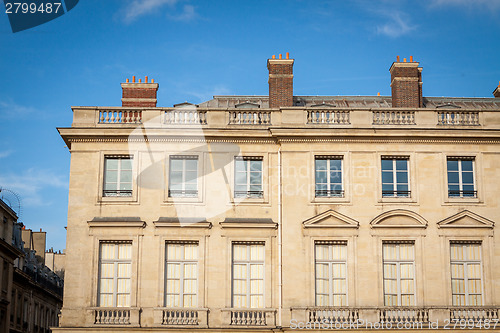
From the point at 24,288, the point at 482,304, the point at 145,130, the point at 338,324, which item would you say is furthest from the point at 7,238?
the point at 482,304

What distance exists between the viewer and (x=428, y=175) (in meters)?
28.6

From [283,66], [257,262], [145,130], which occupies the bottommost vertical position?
[257,262]

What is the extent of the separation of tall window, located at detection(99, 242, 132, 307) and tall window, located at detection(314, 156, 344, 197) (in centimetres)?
706

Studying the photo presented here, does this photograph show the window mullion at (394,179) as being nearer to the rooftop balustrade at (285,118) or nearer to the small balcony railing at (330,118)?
the rooftop balustrade at (285,118)

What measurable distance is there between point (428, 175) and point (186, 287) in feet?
31.0

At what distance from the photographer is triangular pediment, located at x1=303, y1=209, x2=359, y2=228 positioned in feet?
91.8

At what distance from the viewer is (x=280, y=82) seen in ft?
102

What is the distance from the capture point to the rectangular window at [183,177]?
94.2 ft

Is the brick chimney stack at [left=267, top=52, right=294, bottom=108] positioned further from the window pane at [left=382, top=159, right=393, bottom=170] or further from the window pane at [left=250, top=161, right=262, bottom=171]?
the window pane at [left=382, top=159, right=393, bottom=170]

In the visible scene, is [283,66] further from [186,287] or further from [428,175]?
[186,287]

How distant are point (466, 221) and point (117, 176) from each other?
12.5m

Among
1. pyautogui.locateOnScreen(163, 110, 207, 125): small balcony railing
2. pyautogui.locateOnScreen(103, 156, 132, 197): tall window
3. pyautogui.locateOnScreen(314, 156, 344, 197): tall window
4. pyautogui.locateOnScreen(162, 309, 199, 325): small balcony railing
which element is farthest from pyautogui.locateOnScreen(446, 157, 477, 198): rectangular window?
pyautogui.locateOnScreen(103, 156, 132, 197): tall window

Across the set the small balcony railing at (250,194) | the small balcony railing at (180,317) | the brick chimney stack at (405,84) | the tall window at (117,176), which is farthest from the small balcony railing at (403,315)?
the tall window at (117,176)

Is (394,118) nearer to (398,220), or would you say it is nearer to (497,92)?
(398,220)
